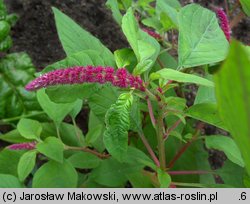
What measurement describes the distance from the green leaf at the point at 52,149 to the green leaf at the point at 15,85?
52 centimetres

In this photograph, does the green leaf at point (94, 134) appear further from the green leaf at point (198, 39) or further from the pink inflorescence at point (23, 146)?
the green leaf at point (198, 39)

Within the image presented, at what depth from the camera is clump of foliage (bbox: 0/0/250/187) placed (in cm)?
66

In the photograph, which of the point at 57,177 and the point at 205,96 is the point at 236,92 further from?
the point at 57,177

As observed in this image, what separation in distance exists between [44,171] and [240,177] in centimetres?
48

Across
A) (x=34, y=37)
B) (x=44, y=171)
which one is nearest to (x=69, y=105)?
(x=44, y=171)

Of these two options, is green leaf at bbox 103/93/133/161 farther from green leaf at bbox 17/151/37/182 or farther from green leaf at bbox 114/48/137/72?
green leaf at bbox 17/151/37/182

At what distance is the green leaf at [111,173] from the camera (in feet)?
3.41

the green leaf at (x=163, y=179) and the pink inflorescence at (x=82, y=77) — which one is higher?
the pink inflorescence at (x=82, y=77)

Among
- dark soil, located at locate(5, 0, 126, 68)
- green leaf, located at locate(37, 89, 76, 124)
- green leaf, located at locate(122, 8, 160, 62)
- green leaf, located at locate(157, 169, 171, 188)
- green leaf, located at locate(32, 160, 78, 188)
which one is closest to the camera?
green leaf, located at locate(122, 8, 160, 62)

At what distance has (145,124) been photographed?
123 centimetres

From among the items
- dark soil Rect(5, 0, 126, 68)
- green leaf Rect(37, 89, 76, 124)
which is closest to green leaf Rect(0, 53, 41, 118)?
dark soil Rect(5, 0, 126, 68)

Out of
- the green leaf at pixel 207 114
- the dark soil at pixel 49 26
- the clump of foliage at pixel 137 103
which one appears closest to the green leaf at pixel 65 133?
the clump of foliage at pixel 137 103

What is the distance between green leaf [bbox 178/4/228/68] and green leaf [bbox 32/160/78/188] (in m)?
0.39
